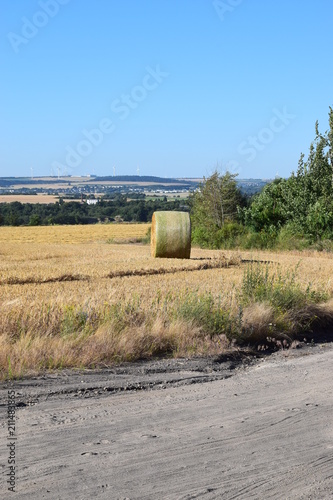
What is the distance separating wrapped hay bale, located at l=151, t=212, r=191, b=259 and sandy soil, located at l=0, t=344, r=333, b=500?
17735 mm

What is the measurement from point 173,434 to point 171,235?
2049cm

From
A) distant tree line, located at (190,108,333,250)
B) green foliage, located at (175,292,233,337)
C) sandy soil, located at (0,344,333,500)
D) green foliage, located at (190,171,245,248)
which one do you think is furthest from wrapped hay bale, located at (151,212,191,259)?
green foliage, located at (190,171,245,248)

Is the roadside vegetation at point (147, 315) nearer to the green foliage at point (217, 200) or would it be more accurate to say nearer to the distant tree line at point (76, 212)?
the green foliage at point (217, 200)

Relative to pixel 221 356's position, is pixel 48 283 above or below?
below

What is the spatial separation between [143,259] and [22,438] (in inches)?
809

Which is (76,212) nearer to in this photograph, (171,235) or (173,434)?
(171,235)

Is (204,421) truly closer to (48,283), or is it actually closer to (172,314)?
(172,314)

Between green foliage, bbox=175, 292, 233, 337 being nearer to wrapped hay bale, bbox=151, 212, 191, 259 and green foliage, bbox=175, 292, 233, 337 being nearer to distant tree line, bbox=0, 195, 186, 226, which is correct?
wrapped hay bale, bbox=151, 212, 191, 259

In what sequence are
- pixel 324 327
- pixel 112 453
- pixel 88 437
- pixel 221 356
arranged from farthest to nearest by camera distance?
pixel 324 327 → pixel 221 356 → pixel 88 437 → pixel 112 453

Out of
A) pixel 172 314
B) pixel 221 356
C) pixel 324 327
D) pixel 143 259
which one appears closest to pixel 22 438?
pixel 221 356

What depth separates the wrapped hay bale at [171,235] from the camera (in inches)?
1014

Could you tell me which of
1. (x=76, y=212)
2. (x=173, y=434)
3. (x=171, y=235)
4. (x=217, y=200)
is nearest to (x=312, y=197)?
(x=171, y=235)

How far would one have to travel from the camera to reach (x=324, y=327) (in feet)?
38.6

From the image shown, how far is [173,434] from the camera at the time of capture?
561cm
